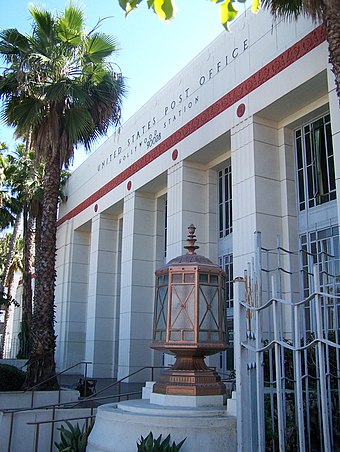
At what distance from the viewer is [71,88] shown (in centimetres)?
1520

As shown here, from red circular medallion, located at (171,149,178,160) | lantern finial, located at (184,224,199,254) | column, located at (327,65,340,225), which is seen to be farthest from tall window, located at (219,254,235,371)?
lantern finial, located at (184,224,199,254)

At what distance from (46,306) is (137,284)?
20.9 feet

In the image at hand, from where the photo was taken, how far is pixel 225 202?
16891 mm

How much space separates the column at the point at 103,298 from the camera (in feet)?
73.9

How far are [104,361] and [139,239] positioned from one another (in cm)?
572

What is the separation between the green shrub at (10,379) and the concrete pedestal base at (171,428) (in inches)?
285

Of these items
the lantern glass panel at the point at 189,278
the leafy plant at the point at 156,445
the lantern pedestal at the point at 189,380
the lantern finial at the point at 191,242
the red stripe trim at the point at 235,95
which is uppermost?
the red stripe trim at the point at 235,95

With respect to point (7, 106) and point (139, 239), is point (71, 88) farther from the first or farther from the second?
point (139, 239)

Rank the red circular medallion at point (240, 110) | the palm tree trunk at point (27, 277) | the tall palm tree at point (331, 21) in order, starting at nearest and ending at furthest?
the tall palm tree at point (331, 21)
the red circular medallion at point (240, 110)
the palm tree trunk at point (27, 277)

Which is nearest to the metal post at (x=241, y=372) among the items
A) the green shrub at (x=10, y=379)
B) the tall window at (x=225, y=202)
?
the green shrub at (x=10, y=379)

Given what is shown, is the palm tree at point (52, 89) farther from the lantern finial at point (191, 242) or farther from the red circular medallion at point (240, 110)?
the lantern finial at point (191, 242)

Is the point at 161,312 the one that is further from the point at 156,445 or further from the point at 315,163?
the point at 315,163

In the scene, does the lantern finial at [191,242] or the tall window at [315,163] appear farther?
the tall window at [315,163]

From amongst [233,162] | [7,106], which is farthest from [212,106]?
[7,106]
